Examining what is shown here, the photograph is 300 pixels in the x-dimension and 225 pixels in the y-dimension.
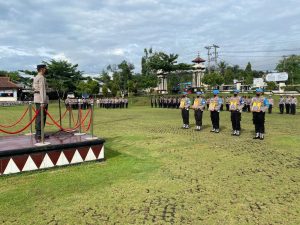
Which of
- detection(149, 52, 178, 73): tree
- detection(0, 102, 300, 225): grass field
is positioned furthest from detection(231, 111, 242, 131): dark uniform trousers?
detection(149, 52, 178, 73): tree

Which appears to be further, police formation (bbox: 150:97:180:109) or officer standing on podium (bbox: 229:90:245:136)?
police formation (bbox: 150:97:180:109)

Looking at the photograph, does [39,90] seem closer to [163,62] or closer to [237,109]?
[237,109]

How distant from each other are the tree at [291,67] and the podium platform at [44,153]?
6845cm

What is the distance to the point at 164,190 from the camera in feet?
18.7

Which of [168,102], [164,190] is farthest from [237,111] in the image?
[168,102]

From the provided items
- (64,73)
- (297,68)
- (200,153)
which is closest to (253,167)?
(200,153)

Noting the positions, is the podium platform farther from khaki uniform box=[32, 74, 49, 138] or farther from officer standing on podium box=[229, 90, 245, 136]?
officer standing on podium box=[229, 90, 245, 136]

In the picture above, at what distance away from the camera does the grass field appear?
15.0ft

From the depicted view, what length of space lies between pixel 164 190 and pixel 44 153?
301 centimetres

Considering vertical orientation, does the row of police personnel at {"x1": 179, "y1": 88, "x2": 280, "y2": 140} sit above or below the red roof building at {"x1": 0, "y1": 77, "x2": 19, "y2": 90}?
below

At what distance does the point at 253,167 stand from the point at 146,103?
38455 millimetres

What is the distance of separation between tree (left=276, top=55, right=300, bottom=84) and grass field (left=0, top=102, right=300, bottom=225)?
66450mm

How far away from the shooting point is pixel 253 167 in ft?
23.9

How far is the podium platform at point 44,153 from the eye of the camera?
21.9 feet
